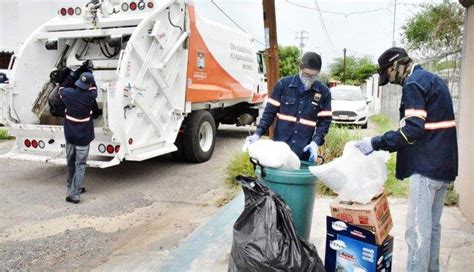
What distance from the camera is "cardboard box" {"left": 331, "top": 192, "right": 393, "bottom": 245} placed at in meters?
2.67

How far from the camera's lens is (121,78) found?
5.69 meters

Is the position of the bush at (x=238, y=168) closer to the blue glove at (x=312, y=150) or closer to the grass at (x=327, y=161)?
the grass at (x=327, y=161)

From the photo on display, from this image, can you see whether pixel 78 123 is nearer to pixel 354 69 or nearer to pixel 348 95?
pixel 348 95

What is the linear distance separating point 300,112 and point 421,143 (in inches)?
49.1

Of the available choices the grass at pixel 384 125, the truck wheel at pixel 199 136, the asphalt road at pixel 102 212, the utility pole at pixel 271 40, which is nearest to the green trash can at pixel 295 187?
the asphalt road at pixel 102 212

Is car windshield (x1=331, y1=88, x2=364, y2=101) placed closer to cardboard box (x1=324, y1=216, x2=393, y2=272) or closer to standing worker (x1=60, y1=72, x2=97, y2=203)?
standing worker (x1=60, y1=72, x2=97, y2=203)

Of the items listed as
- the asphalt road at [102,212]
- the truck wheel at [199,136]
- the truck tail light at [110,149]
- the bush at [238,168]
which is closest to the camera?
the asphalt road at [102,212]

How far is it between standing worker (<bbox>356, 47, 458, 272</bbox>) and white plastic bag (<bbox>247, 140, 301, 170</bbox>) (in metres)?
0.55

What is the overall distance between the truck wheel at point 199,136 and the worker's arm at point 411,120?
5283 millimetres

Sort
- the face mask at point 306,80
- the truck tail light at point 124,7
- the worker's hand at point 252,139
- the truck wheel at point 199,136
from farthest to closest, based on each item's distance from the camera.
A: the truck wheel at point 199,136 → the truck tail light at point 124,7 → the face mask at point 306,80 → the worker's hand at point 252,139

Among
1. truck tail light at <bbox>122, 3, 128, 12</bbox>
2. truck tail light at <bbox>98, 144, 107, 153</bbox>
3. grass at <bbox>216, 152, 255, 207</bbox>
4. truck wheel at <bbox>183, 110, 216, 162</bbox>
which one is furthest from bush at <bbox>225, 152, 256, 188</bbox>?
truck tail light at <bbox>122, 3, 128, 12</bbox>

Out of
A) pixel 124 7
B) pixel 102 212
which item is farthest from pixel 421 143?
pixel 124 7

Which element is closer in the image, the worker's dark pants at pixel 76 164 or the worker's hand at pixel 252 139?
the worker's hand at pixel 252 139

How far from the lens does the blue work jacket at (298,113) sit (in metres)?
3.78
